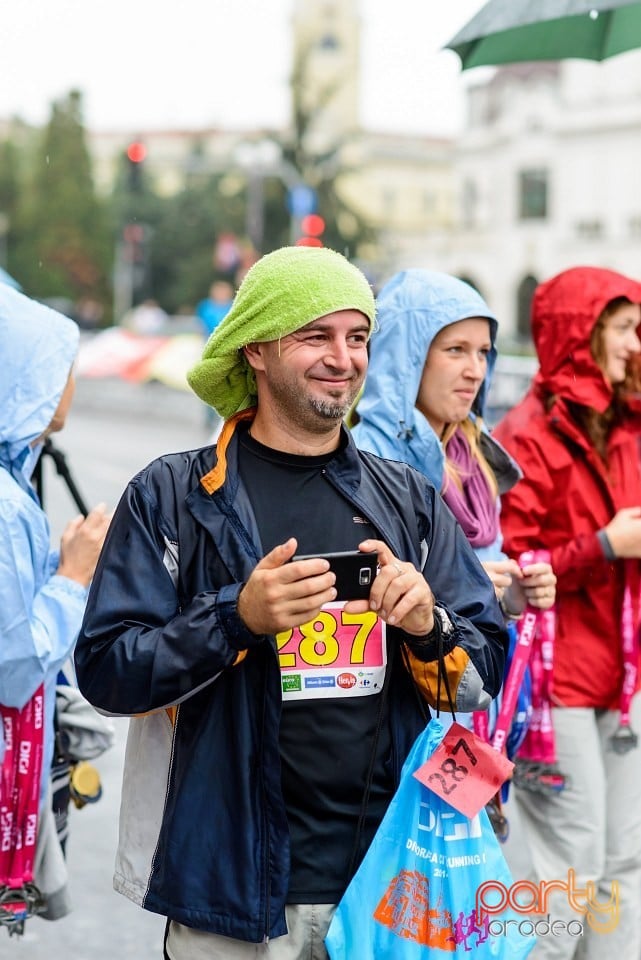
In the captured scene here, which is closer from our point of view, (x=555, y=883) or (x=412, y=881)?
(x=412, y=881)

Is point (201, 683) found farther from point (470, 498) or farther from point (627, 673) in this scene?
point (627, 673)

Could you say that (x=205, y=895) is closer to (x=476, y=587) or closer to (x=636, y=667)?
(x=476, y=587)

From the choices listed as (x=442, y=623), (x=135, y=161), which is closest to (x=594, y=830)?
(x=442, y=623)

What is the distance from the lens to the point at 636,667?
416 cm

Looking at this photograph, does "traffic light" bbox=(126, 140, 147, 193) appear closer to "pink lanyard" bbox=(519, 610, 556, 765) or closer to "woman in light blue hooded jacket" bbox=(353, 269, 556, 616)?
"woman in light blue hooded jacket" bbox=(353, 269, 556, 616)

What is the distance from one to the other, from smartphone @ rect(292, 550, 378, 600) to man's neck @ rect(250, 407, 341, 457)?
385 mm

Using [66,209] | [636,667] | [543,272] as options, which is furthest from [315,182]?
[636,667]

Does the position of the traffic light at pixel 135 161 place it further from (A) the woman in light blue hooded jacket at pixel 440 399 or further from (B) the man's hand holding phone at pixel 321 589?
(B) the man's hand holding phone at pixel 321 589

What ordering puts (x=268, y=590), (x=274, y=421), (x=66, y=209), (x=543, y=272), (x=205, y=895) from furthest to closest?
(x=66, y=209)
(x=543, y=272)
(x=274, y=421)
(x=205, y=895)
(x=268, y=590)

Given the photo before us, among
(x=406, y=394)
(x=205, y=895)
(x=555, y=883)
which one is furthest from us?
(x=555, y=883)

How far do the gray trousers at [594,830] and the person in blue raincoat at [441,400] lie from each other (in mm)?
261

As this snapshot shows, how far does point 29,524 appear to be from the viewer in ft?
11.2

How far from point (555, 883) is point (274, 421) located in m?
2.01

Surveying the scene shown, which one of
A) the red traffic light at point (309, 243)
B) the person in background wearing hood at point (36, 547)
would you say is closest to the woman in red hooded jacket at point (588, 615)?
the red traffic light at point (309, 243)
